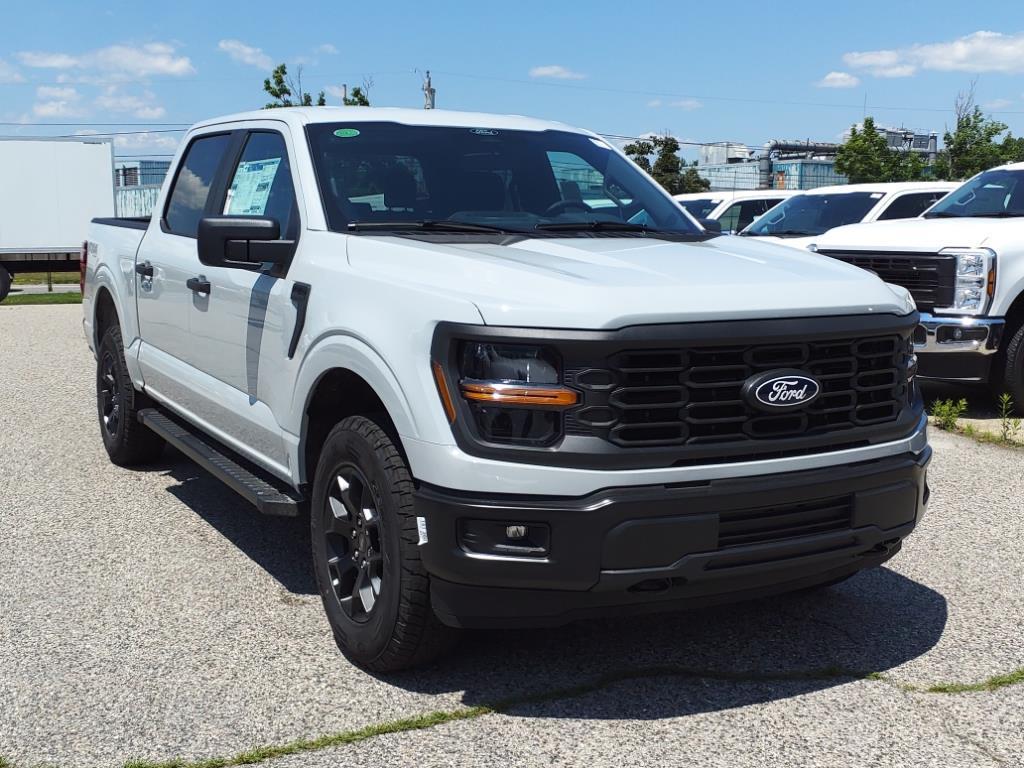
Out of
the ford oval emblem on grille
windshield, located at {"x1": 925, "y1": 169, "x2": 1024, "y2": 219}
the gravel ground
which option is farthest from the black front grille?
windshield, located at {"x1": 925, "y1": 169, "x2": 1024, "y2": 219}

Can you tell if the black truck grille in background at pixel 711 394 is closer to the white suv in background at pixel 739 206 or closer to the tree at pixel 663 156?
the white suv in background at pixel 739 206

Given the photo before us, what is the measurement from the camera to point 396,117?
16.1 feet

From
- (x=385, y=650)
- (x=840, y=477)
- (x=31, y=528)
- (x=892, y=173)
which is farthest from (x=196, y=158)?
(x=892, y=173)

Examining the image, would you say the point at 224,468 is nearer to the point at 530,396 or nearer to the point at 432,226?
the point at 432,226

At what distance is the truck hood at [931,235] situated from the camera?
829cm

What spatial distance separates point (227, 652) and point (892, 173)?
120 feet

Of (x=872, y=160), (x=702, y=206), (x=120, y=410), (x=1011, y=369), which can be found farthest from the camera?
(x=872, y=160)

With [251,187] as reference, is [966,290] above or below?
below

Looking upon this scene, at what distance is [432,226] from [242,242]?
718mm

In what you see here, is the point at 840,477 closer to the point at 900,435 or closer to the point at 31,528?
the point at 900,435

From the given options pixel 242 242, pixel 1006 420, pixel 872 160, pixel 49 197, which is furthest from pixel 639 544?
pixel 872 160

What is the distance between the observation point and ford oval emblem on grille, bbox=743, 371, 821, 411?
3334 millimetres

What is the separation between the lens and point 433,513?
3260 mm

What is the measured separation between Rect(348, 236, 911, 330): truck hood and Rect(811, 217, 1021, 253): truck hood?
4.72 metres
